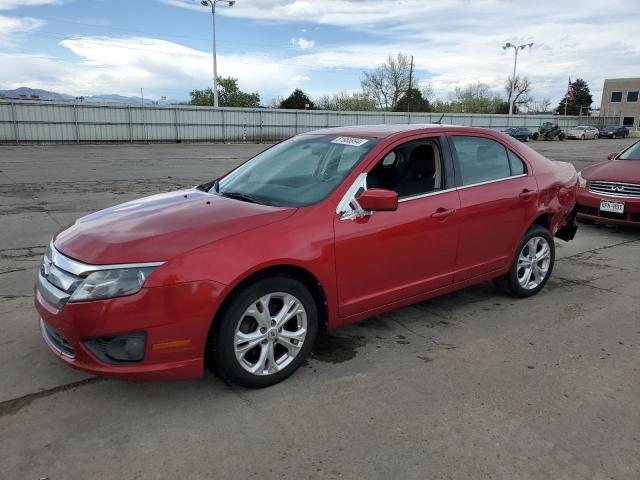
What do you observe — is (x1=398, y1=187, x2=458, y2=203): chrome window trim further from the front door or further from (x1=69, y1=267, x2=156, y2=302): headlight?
(x1=69, y1=267, x2=156, y2=302): headlight

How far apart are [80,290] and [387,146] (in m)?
2.26

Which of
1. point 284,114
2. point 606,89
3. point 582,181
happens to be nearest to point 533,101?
point 606,89

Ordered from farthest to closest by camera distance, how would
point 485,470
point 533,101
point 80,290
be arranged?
1. point 533,101
2. point 80,290
3. point 485,470

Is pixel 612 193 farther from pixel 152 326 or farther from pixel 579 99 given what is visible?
pixel 579 99

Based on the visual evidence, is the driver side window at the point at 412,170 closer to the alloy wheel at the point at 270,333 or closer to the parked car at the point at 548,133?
the alloy wheel at the point at 270,333

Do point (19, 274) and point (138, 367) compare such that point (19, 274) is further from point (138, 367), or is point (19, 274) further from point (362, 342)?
point (362, 342)

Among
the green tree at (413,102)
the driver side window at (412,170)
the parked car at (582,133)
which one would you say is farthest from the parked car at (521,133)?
the driver side window at (412,170)

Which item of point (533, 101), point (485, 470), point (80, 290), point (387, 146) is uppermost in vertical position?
point (533, 101)

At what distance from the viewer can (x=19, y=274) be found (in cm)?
539

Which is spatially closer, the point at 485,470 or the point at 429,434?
the point at 485,470

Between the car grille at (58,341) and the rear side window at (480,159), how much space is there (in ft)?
10.0

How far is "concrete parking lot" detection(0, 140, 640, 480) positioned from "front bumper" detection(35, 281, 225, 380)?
1.03ft

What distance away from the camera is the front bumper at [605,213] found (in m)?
7.40

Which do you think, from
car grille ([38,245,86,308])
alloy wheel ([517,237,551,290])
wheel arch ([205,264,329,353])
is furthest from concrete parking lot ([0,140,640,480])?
car grille ([38,245,86,308])
